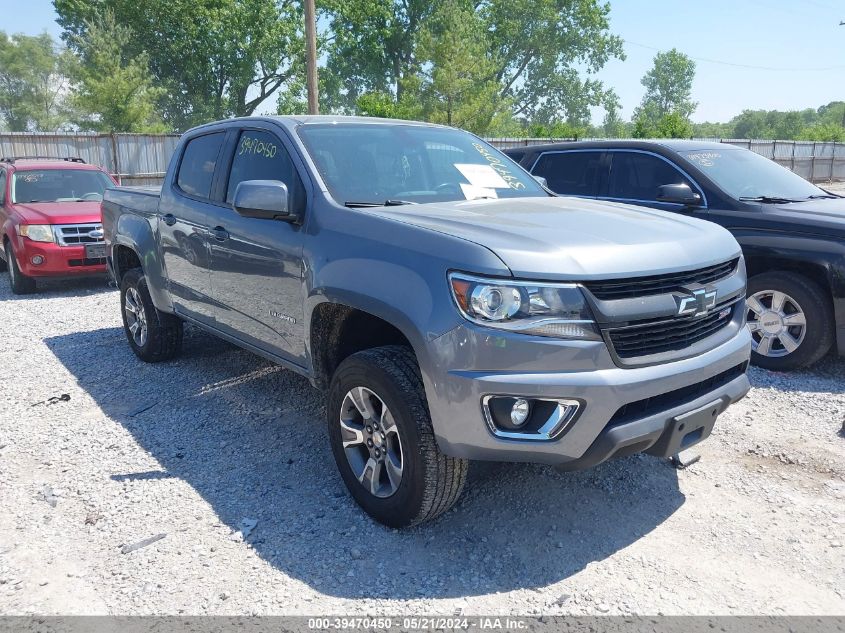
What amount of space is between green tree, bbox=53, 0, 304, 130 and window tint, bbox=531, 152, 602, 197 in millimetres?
33137

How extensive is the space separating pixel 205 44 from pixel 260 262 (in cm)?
3855

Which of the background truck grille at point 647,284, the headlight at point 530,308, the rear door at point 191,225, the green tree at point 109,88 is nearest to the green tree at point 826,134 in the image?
the green tree at point 109,88

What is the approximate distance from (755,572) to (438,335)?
1.66m

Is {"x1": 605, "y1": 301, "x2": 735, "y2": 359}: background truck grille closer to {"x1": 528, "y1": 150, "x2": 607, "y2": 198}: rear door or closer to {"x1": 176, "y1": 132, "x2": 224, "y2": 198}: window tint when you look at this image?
{"x1": 176, "y1": 132, "x2": 224, "y2": 198}: window tint

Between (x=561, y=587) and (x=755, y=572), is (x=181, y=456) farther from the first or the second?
(x=755, y=572)

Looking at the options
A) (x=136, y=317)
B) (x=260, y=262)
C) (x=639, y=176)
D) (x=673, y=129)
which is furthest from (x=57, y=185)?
(x=673, y=129)

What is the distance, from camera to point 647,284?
2.79 meters

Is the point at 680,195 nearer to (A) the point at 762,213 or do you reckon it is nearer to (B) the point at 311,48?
(A) the point at 762,213

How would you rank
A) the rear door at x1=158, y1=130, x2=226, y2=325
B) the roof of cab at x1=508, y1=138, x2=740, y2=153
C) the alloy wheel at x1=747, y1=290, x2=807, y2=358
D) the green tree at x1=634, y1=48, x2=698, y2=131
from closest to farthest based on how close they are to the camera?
the rear door at x1=158, y1=130, x2=226, y2=325 → the alloy wheel at x1=747, y1=290, x2=807, y2=358 → the roof of cab at x1=508, y1=138, x2=740, y2=153 → the green tree at x1=634, y1=48, x2=698, y2=131

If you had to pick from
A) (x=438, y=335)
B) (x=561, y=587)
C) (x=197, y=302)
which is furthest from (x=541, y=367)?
(x=197, y=302)

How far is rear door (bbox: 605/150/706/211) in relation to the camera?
6086 mm

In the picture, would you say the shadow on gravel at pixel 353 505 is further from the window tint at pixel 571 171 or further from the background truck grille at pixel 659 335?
the window tint at pixel 571 171

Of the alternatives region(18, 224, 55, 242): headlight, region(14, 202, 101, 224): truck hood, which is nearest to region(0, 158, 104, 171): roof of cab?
region(14, 202, 101, 224): truck hood

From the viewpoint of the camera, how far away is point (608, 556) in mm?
2982
